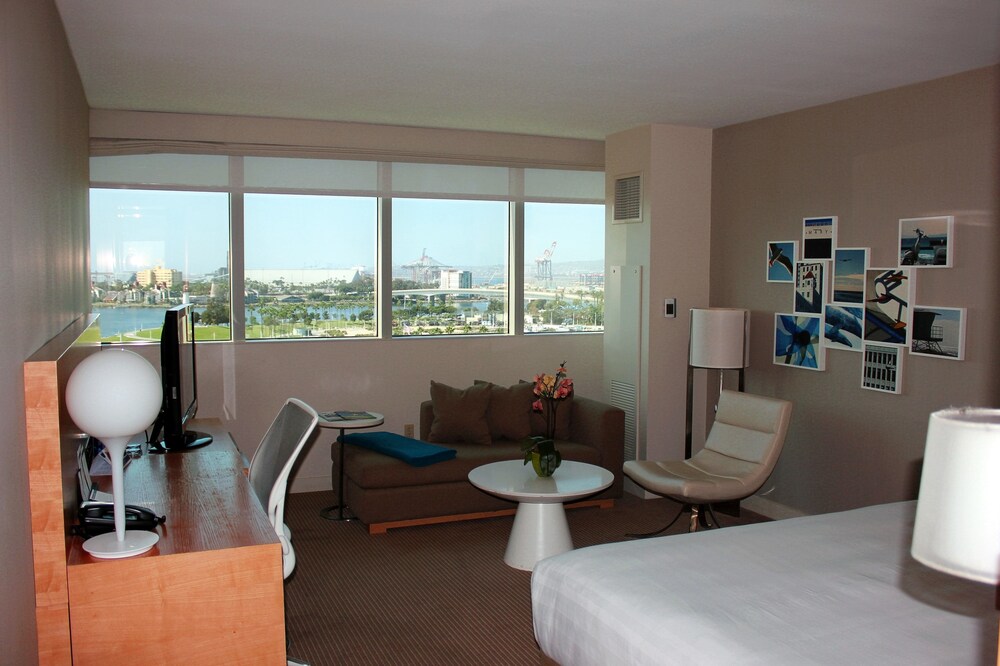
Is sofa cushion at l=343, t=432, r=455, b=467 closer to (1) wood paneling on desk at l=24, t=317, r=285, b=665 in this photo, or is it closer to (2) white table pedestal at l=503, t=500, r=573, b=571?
(2) white table pedestal at l=503, t=500, r=573, b=571

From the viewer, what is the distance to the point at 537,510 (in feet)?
14.7

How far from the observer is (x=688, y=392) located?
5.43 meters

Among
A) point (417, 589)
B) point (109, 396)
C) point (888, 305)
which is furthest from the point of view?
point (888, 305)

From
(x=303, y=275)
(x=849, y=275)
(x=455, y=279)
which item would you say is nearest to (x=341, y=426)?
(x=303, y=275)

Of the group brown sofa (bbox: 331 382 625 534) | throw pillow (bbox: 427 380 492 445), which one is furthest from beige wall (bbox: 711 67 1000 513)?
throw pillow (bbox: 427 380 492 445)

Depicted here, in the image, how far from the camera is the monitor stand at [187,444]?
150 inches

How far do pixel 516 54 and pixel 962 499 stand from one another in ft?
11.2

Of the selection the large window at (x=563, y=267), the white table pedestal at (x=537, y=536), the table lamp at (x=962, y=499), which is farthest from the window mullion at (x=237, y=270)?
the table lamp at (x=962, y=499)

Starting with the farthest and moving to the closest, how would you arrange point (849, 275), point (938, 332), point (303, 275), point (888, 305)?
point (303, 275)
point (849, 275)
point (888, 305)
point (938, 332)

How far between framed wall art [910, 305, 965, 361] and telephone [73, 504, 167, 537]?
12.8 feet

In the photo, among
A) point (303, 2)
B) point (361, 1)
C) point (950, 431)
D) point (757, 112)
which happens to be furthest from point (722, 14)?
point (950, 431)

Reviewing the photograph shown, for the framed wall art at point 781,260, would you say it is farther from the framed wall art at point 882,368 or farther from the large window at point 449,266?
the large window at point 449,266

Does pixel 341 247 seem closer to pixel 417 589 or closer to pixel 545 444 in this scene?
pixel 545 444

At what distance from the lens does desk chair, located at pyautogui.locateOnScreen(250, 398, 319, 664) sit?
9.93ft
